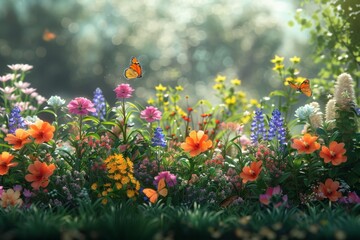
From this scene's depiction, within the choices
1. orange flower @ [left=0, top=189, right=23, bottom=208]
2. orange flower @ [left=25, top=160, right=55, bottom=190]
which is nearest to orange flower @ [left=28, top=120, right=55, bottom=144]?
orange flower @ [left=25, top=160, right=55, bottom=190]

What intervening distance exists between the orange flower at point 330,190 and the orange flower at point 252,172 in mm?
531

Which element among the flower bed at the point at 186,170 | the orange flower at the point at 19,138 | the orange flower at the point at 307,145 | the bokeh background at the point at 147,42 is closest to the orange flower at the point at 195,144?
the flower bed at the point at 186,170

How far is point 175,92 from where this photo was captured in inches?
275

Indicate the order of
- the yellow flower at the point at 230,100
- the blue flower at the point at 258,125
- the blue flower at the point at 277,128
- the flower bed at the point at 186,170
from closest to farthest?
the flower bed at the point at 186,170, the blue flower at the point at 277,128, the blue flower at the point at 258,125, the yellow flower at the point at 230,100

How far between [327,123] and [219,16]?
26791 mm

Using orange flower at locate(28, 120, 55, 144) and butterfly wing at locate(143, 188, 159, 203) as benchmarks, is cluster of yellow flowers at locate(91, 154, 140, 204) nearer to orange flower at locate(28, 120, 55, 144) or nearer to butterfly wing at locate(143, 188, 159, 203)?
butterfly wing at locate(143, 188, 159, 203)

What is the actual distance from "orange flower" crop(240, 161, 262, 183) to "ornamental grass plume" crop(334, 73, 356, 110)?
990mm

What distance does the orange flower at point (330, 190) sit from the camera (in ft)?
14.7

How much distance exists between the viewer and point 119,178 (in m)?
4.39

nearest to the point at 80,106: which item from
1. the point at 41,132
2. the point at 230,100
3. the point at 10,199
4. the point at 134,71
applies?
the point at 41,132

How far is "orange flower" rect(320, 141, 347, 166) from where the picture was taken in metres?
4.47

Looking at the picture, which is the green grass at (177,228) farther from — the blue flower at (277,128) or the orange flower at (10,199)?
the blue flower at (277,128)

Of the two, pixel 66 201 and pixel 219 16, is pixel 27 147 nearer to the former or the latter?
pixel 66 201

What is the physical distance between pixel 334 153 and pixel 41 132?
236 cm
